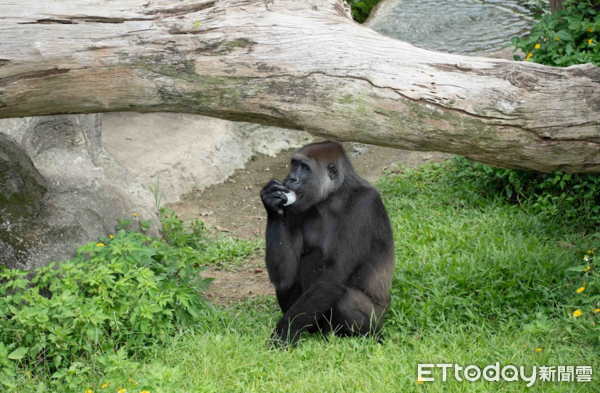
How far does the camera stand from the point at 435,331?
410cm

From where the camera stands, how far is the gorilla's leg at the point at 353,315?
4168 mm

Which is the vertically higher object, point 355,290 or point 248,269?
point 355,290

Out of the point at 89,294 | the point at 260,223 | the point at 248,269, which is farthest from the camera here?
the point at 260,223

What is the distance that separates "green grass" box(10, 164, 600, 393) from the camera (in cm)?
344

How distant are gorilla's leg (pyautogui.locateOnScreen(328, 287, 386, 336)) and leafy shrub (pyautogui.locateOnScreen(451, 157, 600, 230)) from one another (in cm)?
212

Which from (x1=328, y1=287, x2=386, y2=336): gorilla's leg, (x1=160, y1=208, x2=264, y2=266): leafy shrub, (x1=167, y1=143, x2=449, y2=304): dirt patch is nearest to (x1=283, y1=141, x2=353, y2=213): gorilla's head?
(x1=328, y1=287, x2=386, y2=336): gorilla's leg

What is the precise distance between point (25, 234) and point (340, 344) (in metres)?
2.18

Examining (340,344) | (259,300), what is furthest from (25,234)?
(340,344)

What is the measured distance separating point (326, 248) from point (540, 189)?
248cm

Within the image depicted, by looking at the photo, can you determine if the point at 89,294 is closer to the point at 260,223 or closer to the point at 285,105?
the point at 285,105

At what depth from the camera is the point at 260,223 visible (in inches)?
271

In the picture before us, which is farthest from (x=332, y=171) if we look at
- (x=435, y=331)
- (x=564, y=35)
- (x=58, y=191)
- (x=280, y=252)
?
(x=564, y=35)

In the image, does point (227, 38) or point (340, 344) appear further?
point (340, 344)

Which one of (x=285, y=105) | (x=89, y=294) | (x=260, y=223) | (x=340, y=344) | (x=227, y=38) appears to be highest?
(x=227, y=38)
